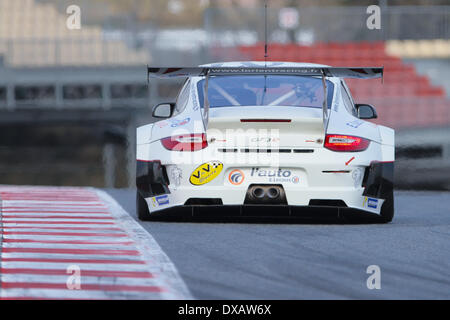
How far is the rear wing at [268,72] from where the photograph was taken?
28.6 ft

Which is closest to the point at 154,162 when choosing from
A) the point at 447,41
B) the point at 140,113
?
the point at 140,113

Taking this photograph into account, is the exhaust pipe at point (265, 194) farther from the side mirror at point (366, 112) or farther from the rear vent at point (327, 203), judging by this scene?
the side mirror at point (366, 112)

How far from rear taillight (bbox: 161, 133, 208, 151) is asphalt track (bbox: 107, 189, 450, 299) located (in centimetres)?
63

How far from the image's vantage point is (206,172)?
324 inches

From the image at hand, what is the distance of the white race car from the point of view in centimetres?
817

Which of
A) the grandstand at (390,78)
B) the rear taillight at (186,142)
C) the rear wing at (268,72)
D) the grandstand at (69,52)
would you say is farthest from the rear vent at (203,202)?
the grandstand at (69,52)

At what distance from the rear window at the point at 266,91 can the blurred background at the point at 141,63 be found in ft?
43.9

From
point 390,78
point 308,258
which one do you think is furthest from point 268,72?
point 390,78

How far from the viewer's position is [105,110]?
24516 millimetres

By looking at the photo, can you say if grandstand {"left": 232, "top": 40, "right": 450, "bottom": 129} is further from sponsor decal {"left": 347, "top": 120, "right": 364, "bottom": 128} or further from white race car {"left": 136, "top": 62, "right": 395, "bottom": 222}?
white race car {"left": 136, "top": 62, "right": 395, "bottom": 222}

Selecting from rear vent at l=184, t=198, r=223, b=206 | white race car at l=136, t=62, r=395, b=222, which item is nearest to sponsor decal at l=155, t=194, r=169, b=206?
white race car at l=136, t=62, r=395, b=222

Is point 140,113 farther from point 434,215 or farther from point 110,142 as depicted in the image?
point 434,215

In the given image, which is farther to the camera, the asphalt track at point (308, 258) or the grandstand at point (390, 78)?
the grandstand at point (390, 78)
